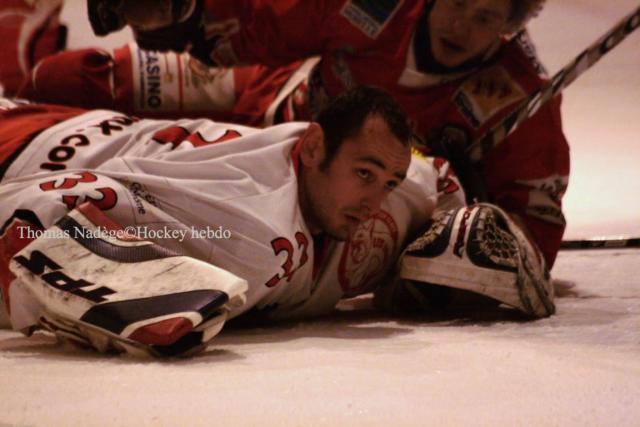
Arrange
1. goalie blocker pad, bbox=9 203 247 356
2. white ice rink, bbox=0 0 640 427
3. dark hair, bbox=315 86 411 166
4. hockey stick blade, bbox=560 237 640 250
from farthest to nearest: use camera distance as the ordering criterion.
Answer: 1. hockey stick blade, bbox=560 237 640 250
2. dark hair, bbox=315 86 411 166
3. goalie blocker pad, bbox=9 203 247 356
4. white ice rink, bbox=0 0 640 427

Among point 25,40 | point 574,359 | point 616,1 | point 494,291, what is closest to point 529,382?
point 574,359

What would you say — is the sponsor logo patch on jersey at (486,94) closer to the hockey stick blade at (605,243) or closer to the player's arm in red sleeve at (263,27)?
the player's arm in red sleeve at (263,27)

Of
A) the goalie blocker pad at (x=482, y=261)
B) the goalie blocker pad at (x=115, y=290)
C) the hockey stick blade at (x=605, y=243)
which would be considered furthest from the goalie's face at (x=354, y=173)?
the hockey stick blade at (x=605, y=243)

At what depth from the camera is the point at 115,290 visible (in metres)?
0.87

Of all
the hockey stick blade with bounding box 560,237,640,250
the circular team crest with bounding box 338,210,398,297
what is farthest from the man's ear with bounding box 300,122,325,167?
the hockey stick blade with bounding box 560,237,640,250

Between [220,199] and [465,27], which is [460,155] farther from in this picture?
[220,199]

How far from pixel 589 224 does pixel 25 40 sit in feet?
3.45

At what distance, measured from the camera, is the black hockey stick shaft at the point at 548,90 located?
1.42 meters

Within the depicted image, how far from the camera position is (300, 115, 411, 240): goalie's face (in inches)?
43.1

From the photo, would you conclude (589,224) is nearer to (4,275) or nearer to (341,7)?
(341,7)

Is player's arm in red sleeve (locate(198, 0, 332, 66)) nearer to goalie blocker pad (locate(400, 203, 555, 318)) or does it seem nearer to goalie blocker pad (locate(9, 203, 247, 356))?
goalie blocker pad (locate(400, 203, 555, 318))

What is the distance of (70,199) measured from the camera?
96cm

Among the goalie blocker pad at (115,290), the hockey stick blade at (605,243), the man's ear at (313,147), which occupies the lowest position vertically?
the hockey stick blade at (605,243)

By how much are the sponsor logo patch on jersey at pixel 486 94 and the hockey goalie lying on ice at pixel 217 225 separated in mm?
175
